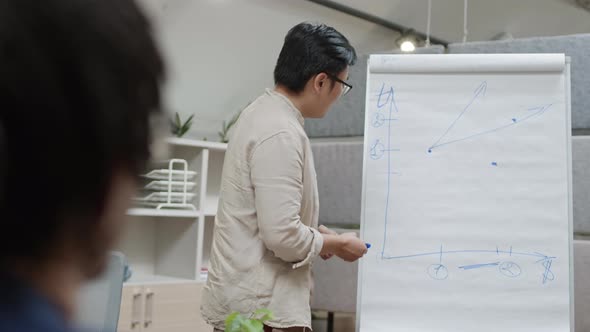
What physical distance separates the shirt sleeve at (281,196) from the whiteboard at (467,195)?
0.41 metres

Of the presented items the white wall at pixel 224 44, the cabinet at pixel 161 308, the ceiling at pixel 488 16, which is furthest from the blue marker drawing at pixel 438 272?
the ceiling at pixel 488 16

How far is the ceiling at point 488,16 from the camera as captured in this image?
393 centimetres

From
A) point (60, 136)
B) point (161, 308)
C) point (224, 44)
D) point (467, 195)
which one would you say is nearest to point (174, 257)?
point (161, 308)

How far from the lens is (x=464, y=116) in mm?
1887

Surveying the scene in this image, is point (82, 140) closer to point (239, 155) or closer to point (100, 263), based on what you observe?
point (100, 263)

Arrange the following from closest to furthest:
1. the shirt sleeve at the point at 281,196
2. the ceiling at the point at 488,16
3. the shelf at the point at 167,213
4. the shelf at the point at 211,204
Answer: the shirt sleeve at the point at 281,196, the shelf at the point at 167,213, the shelf at the point at 211,204, the ceiling at the point at 488,16

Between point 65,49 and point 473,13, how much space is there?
4331 mm

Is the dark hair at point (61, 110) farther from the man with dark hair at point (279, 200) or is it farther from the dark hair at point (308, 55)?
the dark hair at point (308, 55)

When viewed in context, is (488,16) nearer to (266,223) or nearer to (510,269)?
(510,269)

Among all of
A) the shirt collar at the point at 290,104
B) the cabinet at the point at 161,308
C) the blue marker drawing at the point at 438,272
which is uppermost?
the shirt collar at the point at 290,104

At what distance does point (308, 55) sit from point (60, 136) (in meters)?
1.36

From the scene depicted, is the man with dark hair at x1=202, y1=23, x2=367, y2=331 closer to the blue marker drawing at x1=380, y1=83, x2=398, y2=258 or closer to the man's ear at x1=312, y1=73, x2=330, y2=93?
the man's ear at x1=312, y1=73, x2=330, y2=93

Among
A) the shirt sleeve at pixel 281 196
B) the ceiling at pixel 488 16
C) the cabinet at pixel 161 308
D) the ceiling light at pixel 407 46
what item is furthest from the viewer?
the ceiling at pixel 488 16

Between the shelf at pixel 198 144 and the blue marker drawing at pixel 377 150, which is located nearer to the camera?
the blue marker drawing at pixel 377 150
